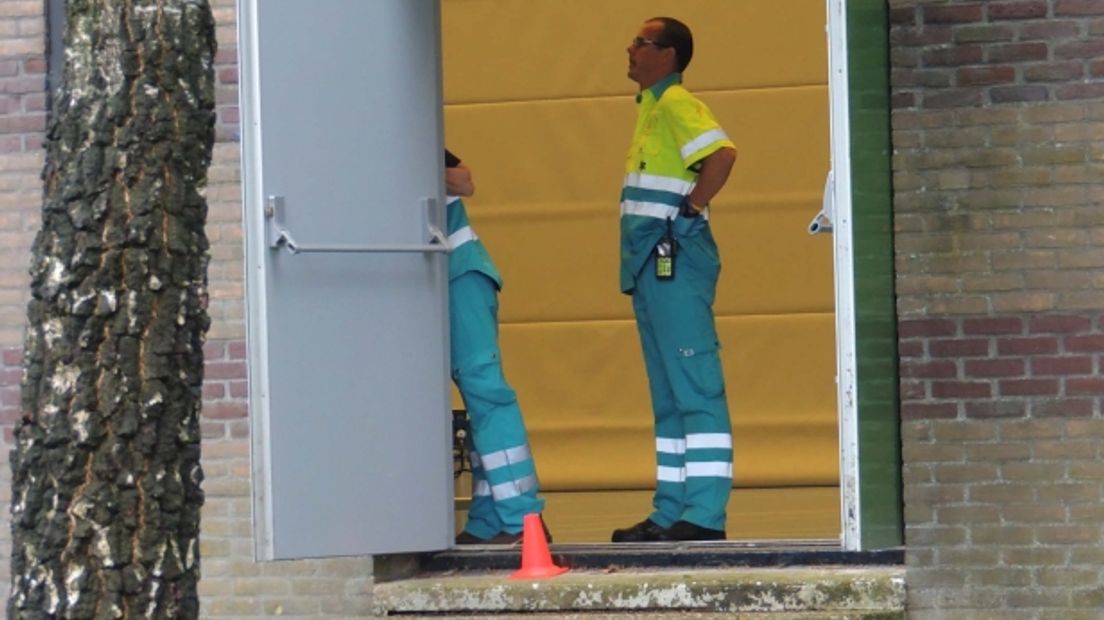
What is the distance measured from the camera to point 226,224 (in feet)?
28.7

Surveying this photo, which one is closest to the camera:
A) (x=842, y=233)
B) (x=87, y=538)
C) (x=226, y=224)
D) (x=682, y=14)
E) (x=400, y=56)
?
(x=87, y=538)

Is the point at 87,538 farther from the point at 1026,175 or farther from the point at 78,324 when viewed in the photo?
the point at 1026,175

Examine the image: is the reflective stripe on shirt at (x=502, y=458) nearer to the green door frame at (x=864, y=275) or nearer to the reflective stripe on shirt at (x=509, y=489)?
the reflective stripe on shirt at (x=509, y=489)

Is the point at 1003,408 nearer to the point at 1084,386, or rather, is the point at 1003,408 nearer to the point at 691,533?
the point at 1084,386

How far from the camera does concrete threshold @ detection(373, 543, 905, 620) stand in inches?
294

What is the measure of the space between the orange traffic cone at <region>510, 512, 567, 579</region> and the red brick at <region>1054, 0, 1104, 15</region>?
2494 mm

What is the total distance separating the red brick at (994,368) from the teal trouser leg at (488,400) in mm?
1562

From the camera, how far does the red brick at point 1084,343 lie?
7.84 metres

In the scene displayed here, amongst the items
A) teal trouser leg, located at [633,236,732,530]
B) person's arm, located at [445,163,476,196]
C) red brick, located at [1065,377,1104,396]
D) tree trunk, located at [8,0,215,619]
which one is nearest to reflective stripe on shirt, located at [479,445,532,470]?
teal trouser leg, located at [633,236,732,530]

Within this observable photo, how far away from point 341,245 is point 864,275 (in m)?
1.69

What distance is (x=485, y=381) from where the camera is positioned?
7996 millimetres

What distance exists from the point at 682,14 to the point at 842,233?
333cm

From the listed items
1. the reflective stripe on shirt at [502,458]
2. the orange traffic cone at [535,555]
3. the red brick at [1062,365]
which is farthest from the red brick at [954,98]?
the orange traffic cone at [535,555]

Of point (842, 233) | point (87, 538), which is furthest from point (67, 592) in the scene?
point (842, 233)
